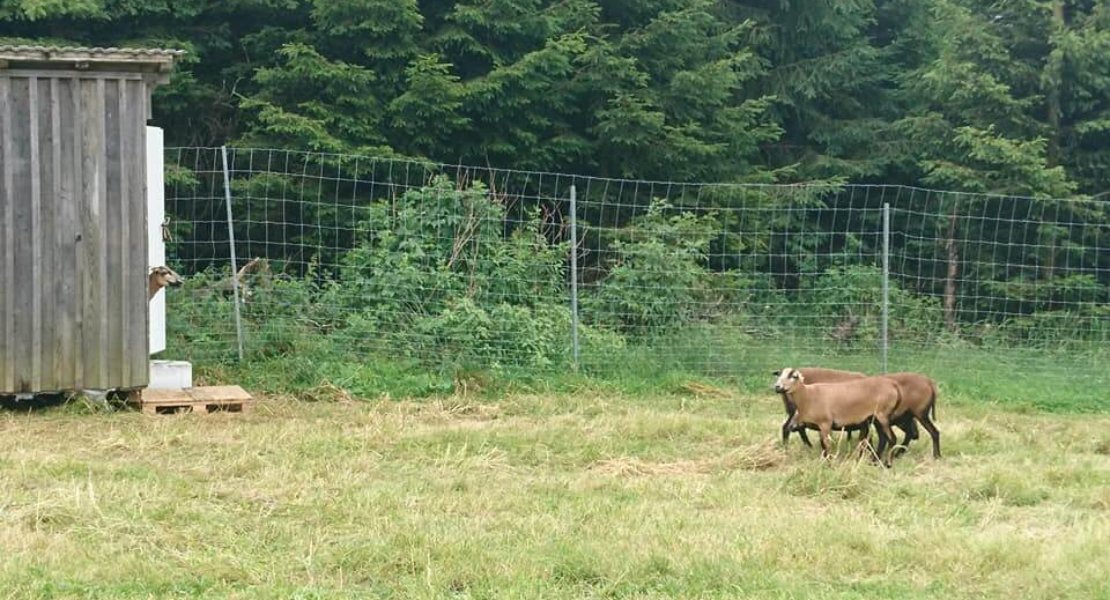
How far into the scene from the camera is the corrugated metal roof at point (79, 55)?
28.3 feet

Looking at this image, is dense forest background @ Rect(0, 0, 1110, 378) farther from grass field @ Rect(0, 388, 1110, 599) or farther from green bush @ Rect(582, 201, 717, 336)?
grass field @ Rect(0, 388, 1110, 599)

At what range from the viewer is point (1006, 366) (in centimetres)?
1148

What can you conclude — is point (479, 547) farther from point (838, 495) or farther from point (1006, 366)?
point (1006, 366)

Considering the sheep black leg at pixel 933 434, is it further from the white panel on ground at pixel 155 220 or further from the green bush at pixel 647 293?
the white panel on ground at pixel 155 220

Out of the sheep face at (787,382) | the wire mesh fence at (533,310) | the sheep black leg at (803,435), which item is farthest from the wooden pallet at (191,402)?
the sheep black leg at (803,435)

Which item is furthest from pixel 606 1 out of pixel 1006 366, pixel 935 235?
pixel 1006 366

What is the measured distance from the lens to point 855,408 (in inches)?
286

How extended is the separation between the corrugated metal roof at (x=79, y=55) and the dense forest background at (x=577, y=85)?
5059 mm

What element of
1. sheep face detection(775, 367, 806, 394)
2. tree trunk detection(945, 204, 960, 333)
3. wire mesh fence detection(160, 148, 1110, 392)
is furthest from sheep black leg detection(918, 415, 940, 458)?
tree trunk detection(945, 204, 960, 333)

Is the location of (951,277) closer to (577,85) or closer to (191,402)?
(577,85)

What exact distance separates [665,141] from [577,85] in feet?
4.68

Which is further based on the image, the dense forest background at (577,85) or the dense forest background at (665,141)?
the dense forest background at (577,85)

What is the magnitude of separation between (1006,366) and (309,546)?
847 centimetres

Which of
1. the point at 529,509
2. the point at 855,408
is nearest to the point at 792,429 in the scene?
the point at 855,408
